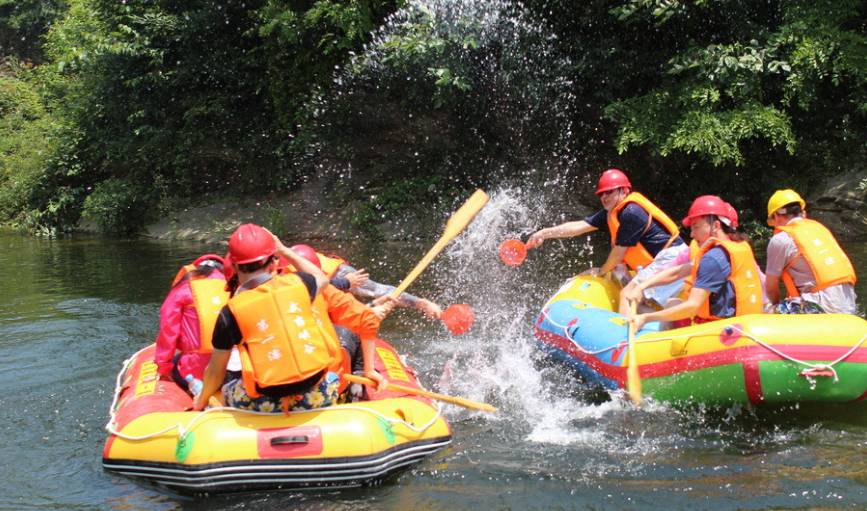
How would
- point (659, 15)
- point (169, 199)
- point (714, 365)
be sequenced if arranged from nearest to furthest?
1. point (714, 365)
2. point (659, 15)
3. point (169, 199)

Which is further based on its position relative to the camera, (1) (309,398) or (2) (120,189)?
(2) (120,189)

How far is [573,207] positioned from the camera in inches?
549

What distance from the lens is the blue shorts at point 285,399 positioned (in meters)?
4.50

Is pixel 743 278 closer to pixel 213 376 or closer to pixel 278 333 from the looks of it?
pixel 278 333

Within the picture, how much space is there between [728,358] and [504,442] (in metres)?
1.42

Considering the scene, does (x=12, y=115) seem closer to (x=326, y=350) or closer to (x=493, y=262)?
(x=493, y=262)

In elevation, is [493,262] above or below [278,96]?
below

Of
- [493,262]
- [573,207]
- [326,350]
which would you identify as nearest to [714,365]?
[326,350]

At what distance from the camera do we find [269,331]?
4.21 m

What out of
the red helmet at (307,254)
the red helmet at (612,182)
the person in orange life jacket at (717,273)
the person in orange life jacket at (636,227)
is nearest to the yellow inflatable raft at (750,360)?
the person in orange life jacket at (717,273)

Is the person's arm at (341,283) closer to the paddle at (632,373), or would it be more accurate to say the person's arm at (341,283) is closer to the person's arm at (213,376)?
the person's arm at (213,376)

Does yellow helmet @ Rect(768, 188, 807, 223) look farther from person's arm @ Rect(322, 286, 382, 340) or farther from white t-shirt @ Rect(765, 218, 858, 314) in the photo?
person's arm @ Rect(322, 286, 382, 340)

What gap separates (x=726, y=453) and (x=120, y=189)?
618 inches

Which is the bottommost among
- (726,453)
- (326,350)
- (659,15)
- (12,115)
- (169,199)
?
(726,453)
